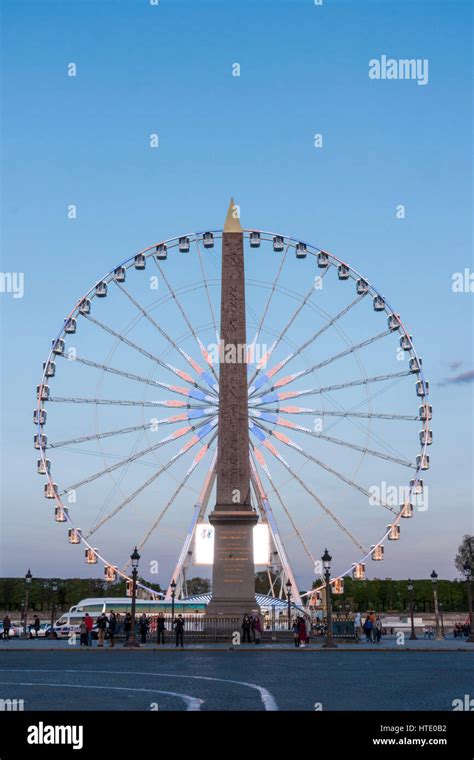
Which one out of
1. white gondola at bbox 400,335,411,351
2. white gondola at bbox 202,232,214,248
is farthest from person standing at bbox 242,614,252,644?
white gondola at bbox 202,232,214,248

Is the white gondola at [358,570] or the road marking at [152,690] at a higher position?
the white gondola at [358,570]

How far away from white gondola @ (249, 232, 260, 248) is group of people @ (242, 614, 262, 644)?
19804 mm

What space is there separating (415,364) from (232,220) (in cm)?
1195

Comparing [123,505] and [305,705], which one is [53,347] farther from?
[305,705]

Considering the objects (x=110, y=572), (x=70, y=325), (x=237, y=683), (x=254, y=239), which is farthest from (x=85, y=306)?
(x=237, y=683)

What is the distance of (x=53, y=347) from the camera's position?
46.5m

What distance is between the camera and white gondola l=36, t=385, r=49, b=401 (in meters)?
46.1

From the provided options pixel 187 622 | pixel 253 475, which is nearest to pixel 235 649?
pixel 187 622

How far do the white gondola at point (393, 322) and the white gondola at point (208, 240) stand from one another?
28.7ft

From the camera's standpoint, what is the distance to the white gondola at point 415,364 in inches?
1831

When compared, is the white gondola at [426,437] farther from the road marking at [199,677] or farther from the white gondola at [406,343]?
the road marking at [199,677]

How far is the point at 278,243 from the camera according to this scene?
48.0m

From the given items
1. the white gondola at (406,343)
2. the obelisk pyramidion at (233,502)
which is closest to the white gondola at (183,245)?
the white gondola at (406,343)
